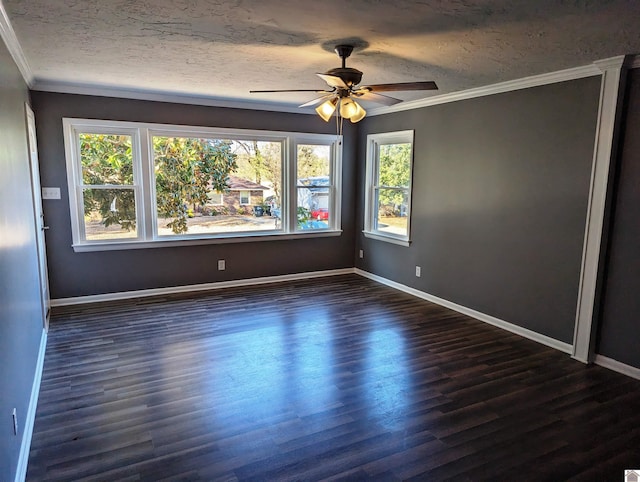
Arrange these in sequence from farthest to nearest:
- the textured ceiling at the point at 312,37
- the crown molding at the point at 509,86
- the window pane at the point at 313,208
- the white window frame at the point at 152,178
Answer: the window pane at the point at 313,208 → the white window frame at the point at 152,178 → the crown molding at the point at 509,86 → the textured ceiling at the point at 312,37

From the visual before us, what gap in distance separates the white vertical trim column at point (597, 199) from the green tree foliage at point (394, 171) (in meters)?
2.32

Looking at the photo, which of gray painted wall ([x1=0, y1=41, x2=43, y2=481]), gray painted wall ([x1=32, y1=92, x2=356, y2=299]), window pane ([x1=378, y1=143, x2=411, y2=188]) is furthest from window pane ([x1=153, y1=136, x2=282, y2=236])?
gray painted wall ([x1=0, y1=41, x2=43, y2=481])

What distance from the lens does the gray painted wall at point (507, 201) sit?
3.60 meters

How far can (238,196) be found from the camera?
18.6ft

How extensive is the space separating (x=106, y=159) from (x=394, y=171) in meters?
3.52

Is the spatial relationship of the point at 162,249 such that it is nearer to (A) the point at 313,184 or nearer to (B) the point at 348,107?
(A) the point at 313,184

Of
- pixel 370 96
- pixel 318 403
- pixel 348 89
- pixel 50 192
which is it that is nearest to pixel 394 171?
pixel 370 96

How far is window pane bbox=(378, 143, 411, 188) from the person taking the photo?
5484 mm

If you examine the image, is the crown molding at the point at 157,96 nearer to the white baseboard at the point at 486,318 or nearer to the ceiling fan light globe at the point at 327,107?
the ceiling fan light globe at the point at 327,107

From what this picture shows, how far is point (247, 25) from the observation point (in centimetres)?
252

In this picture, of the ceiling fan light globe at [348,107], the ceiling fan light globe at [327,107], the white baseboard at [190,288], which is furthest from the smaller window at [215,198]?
the ceiling fan light globe at [348,107]

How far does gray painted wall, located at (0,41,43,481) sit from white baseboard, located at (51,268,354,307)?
4.49ft

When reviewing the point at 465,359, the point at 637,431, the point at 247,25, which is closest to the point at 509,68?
Result: the point at 247,25

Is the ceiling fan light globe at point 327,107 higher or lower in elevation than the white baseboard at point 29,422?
higher
